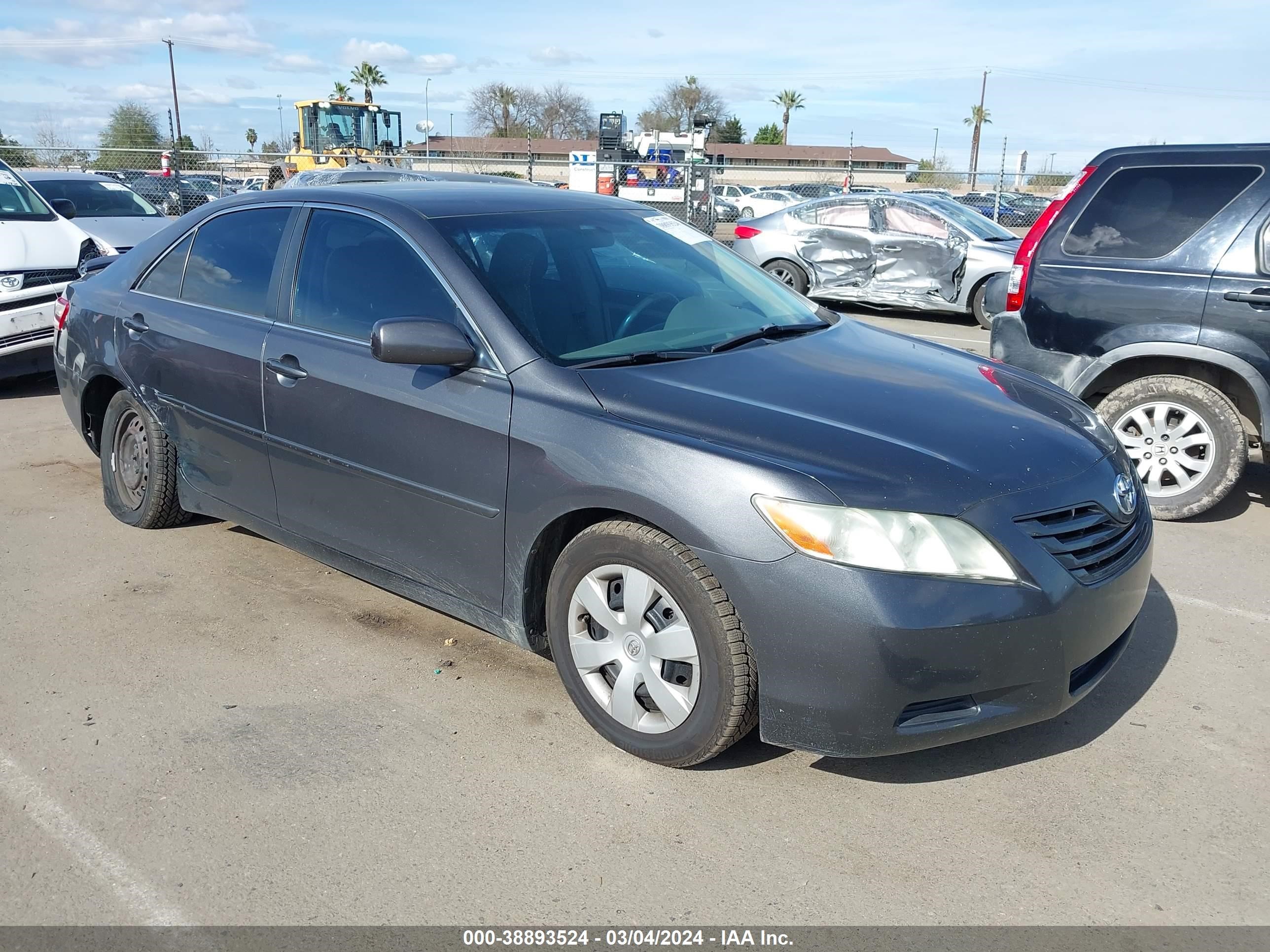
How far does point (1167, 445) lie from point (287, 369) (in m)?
4.38

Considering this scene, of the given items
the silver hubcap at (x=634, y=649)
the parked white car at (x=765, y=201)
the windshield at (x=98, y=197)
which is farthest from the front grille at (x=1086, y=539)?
the parked white car at (x=765, y=201)

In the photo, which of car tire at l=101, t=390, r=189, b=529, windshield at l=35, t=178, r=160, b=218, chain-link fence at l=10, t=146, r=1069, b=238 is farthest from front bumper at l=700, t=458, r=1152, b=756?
chain-link fence at l=10, t=146, r=1069, b=238

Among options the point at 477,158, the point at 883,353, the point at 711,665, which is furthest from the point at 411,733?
the point at 477,158

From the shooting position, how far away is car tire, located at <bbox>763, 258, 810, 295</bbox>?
13398 mm

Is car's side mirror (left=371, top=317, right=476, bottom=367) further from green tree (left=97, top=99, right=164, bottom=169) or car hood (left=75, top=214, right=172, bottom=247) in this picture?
green tree (left=97, top=99, right=164, bottom=169)

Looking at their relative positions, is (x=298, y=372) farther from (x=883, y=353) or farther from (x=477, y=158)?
(x=477, y=158)

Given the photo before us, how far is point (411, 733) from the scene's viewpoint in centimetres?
337

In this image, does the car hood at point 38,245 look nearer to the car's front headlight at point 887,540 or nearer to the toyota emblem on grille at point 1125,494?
the car's front headlight at point 887,540

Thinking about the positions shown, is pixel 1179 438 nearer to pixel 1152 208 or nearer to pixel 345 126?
pixel 1152 208

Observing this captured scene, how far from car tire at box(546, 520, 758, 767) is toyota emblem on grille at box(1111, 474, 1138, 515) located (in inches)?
50.4

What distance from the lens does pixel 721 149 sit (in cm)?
8025

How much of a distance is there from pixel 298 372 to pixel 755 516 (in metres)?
2.00

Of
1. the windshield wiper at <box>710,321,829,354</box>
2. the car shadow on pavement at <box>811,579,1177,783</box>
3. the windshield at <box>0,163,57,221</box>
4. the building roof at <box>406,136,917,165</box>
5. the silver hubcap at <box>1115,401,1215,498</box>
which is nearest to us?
the car shadow on pavement at <box>811,579,1177,783</box>

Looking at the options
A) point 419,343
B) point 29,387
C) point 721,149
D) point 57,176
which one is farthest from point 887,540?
point 721,149
